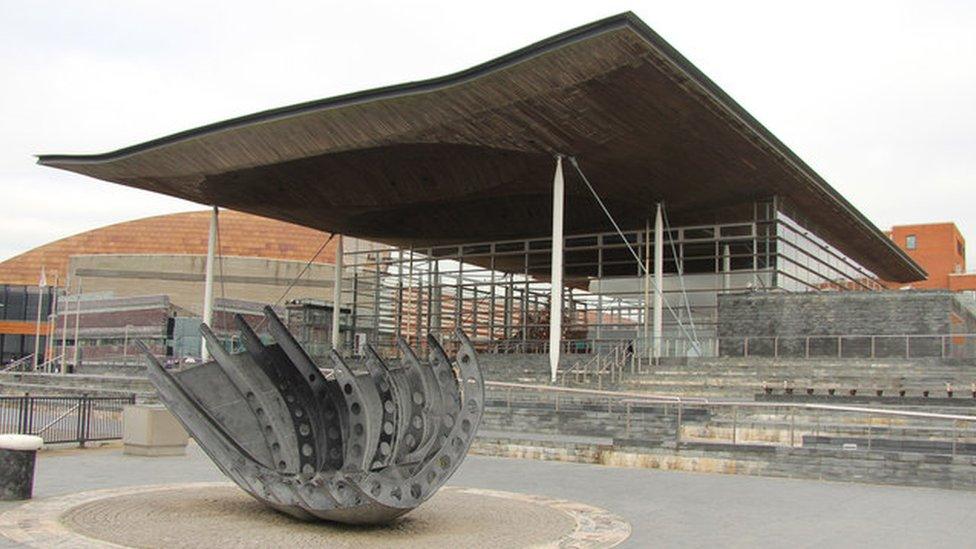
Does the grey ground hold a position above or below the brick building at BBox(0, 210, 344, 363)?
below

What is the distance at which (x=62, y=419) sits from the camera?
18.9 meters

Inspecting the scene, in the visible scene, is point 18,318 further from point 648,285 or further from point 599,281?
point 648,285

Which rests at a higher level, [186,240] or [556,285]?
[186,240]

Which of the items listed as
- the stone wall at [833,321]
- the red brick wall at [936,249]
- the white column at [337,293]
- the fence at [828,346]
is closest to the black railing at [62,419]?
the fence at [828,346]

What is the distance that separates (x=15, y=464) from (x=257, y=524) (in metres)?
3.60

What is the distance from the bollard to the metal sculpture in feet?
7.98

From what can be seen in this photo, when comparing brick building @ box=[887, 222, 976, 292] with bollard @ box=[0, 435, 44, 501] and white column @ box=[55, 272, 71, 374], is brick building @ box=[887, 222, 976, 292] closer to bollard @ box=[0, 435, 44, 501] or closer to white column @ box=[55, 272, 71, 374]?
white column @ box=[55, 272, 71, 374]

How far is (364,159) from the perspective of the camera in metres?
34.6

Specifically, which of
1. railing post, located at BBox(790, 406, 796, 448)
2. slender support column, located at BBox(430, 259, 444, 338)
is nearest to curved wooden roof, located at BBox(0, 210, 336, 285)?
slender support column, located at BBox(430, 259, 444, 338)

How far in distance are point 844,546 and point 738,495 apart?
405cm

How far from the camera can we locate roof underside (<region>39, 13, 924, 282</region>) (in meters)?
25.7

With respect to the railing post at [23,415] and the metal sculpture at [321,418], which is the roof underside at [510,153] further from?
the metal sculpture at [321,418]

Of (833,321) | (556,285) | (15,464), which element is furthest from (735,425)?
(833,321)

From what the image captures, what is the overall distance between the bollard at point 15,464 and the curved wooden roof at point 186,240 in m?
72.0
